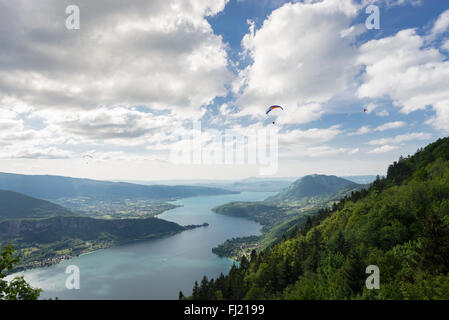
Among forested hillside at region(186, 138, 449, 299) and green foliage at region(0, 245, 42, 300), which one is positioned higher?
green foliage at region(0, 245, 42, 300)

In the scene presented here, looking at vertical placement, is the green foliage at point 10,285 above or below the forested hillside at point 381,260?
above

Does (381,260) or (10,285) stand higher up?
(10,285)

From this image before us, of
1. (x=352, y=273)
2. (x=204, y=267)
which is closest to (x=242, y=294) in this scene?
(x=352, y=273)

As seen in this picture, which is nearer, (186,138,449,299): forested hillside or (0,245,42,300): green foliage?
(0,245,42,300): green foliage

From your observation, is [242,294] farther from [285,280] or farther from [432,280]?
[432,280]

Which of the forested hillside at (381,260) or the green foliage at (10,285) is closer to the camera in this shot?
the green foliage at (10,285)

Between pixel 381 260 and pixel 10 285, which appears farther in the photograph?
pixel 381 260

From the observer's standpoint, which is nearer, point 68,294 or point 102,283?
point 68,294

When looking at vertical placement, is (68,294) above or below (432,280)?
below
